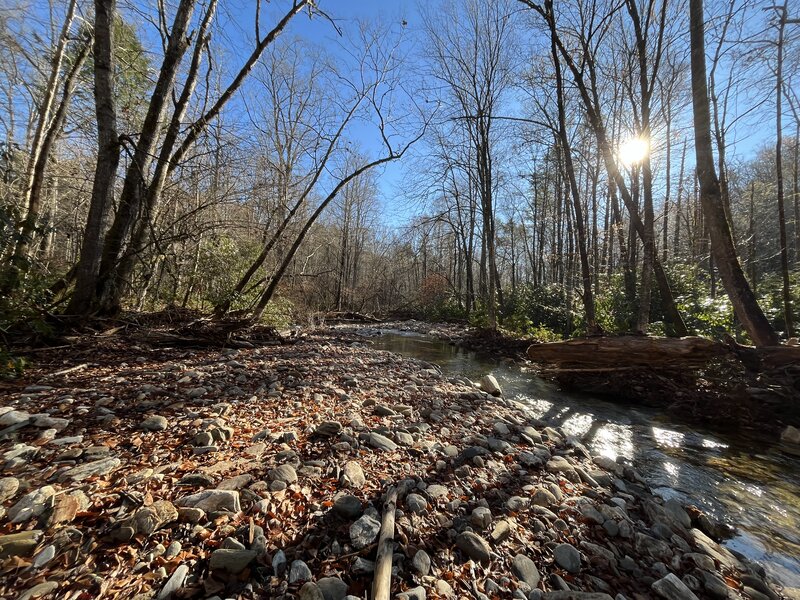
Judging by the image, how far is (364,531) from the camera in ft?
5.63

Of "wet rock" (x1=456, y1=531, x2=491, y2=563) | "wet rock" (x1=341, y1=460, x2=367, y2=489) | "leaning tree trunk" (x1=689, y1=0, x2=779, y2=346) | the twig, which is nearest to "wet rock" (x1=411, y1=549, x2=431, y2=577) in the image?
"wet rock" (x1=456, y1=531, x2=491, y2=563)

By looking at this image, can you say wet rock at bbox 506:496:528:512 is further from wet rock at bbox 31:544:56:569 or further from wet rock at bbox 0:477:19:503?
wet rock at bbox 0:477:19:503

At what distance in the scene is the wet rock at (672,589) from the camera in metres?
1.65

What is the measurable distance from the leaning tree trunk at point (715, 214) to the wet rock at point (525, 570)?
573 centimetres

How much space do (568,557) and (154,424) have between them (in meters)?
2.84

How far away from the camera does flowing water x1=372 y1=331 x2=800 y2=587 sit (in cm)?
241

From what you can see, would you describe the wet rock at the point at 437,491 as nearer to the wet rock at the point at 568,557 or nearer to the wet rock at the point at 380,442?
the wet rock at the point at 380,442

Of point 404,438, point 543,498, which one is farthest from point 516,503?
point 404,438

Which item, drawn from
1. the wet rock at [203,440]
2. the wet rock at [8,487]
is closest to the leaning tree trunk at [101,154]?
the wet rock at [203,440]

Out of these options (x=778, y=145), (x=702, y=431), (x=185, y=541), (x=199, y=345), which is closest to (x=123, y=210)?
(x=199, y=345)

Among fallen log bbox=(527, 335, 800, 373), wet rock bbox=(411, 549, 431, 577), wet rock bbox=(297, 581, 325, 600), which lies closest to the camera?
wet rock bbox=(297, 581, 325, 600)

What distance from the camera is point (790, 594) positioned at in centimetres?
191

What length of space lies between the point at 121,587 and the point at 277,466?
0.96m

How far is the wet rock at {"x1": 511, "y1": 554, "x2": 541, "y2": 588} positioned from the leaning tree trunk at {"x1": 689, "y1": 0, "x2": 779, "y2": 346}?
226 inches
